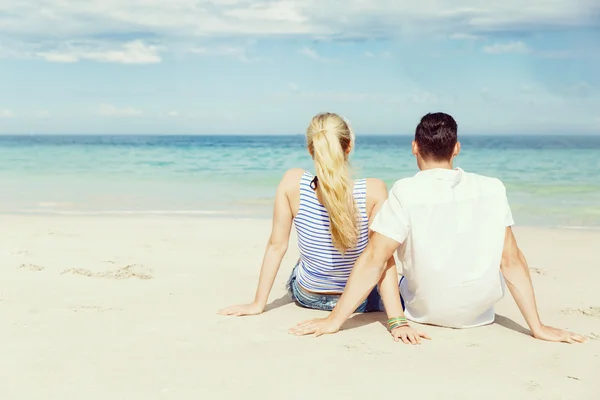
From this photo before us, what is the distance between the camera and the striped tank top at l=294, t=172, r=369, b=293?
3572mm

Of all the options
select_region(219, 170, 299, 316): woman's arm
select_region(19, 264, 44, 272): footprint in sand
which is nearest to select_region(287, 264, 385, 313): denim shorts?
select_region(219, 170, 299, 316): woman's arm

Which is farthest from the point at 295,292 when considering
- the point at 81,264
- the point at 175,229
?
the point at 175,229

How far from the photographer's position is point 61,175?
18109 millimetres

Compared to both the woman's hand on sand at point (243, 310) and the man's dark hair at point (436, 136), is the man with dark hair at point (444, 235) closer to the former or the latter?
the man's dark hair at point (436, 136)

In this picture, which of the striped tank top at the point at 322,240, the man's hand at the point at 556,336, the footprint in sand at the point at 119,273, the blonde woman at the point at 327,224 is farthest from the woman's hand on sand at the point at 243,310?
the man's hand at the point at 556,336

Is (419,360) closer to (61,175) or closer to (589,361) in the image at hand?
(589,361)

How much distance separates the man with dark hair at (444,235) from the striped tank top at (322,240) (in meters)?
0.29

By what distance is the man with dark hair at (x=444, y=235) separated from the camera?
10.6ft

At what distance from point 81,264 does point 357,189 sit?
280cm

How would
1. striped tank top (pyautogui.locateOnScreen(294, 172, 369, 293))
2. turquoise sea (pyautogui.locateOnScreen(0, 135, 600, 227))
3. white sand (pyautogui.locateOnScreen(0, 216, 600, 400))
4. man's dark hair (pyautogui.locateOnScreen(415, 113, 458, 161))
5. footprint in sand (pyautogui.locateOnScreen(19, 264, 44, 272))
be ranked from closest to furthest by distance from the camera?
white sand (pyautogui.locateOnScreen(0, 216, 600, 400))
man's dark hair (pyautogui.locateOnScreen(415, 113, 458, 161))
striped tank top (pyautogui.locateOnScreen(294, 172, 369, 293))
footprint in sand (pyautogui.locateOnScreen(19, 264, 44, 272))
turquoise sea (pyautogui.locateOnScreen(0, 135, 600, 227))

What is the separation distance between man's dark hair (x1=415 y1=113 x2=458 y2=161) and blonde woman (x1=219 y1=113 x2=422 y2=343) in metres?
0.35

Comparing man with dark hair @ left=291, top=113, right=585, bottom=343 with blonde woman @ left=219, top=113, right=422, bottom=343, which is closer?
man with dark hair @ left=291, top=113, right=585, bottom=343

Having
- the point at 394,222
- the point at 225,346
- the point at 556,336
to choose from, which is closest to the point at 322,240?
the point at 394,222

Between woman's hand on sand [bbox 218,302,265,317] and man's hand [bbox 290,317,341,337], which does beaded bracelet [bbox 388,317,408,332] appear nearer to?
man's hand [bbox 290,317,341,337]
